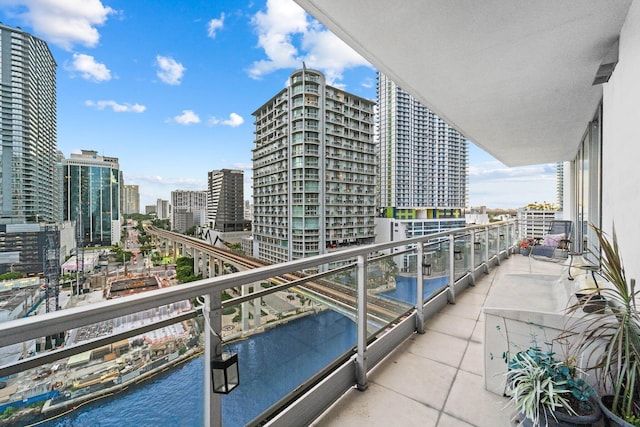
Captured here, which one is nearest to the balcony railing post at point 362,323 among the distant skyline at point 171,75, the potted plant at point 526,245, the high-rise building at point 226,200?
the potted plant at point 526,245

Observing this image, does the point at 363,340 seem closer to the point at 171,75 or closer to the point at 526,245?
the point at 526,245

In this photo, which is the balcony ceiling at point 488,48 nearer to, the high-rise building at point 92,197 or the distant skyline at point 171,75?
the distant skyline at point 171,75

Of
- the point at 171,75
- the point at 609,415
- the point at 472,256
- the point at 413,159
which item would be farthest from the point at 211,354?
the point at 413,159

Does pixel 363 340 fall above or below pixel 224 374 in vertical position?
below

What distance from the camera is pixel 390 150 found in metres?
48.6

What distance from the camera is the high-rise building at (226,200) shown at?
174 ft

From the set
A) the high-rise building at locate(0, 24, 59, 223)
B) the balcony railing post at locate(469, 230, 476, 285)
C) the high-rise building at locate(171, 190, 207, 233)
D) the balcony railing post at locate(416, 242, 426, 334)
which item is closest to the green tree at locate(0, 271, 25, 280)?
the high-rise building at locate(0, 24, 59, 223)

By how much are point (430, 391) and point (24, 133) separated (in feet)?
67.6

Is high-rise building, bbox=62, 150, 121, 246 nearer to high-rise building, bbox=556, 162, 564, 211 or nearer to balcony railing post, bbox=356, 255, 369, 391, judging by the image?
balcony railing post, bbox=356, 255, 369, 391

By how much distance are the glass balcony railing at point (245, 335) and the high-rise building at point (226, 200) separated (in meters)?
51.9

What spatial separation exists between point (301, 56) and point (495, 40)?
137 ft

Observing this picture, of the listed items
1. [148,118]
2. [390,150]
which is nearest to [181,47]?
[148,118]

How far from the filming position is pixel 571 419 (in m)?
1.38

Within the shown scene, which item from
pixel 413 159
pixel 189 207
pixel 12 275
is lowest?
pixel 12 275
